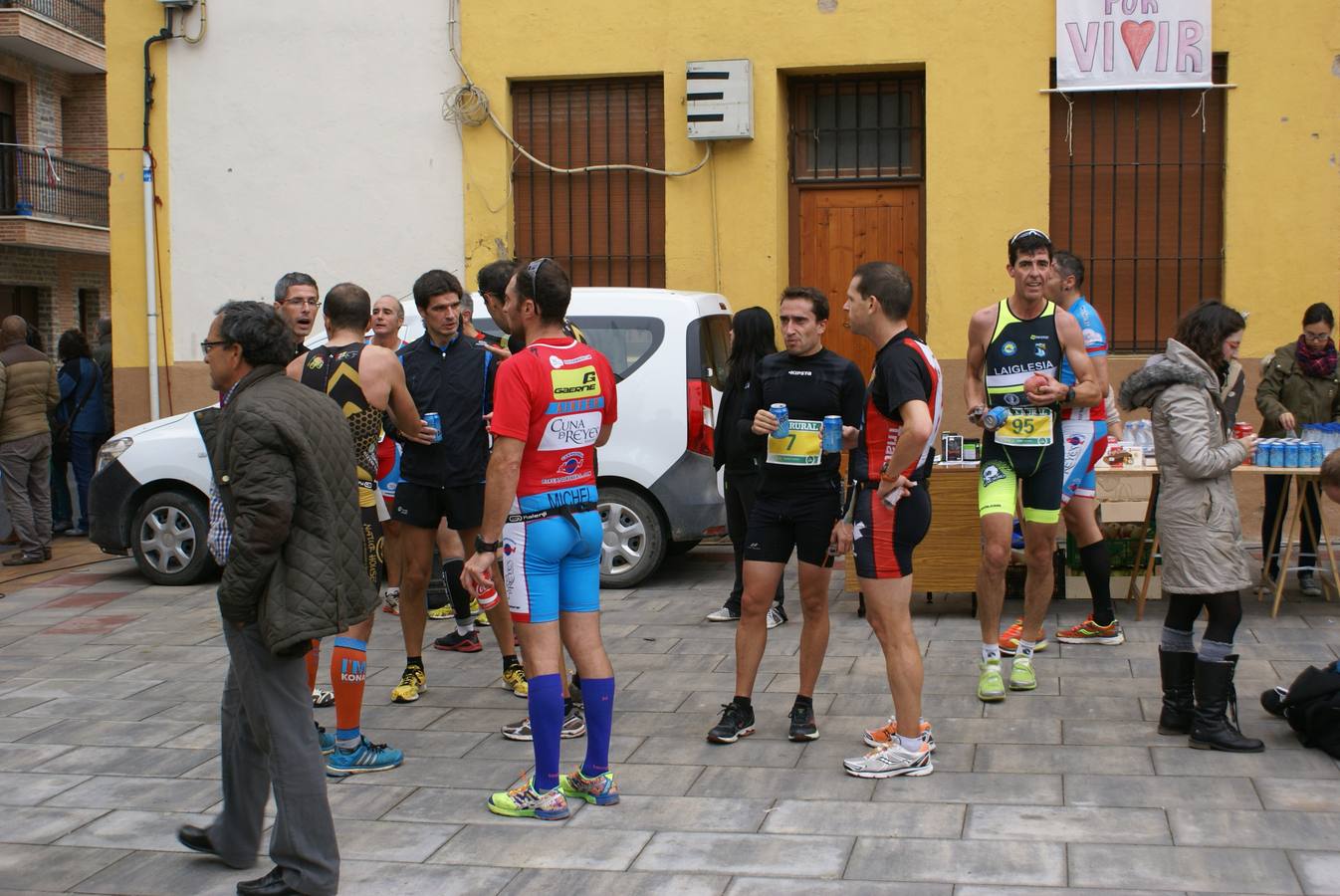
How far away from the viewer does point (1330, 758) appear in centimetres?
587

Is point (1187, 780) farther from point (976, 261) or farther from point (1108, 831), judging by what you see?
point (976, 261)

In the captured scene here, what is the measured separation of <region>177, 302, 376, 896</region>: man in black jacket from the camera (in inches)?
180

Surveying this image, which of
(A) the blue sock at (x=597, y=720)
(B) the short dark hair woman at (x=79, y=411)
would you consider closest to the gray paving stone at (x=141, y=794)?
(A) the blue sock at (x=597, y=720)

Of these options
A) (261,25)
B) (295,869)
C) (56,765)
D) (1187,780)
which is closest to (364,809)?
(295,869)

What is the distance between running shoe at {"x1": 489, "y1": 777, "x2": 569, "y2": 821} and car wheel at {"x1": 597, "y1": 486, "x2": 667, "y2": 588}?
459 centimetres

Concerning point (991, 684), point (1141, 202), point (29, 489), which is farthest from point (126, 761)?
point (1141, 202)

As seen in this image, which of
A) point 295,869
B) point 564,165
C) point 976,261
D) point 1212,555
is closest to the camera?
point 295,869

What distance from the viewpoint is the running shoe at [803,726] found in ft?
20.7

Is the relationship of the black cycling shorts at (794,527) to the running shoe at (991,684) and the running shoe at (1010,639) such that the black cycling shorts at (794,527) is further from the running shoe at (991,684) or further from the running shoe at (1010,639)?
the running shoe at (1010,639)

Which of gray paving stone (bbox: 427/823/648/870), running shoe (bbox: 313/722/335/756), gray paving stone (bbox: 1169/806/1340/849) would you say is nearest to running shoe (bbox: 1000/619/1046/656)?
gray paving stone (bbox: 1169/806/1340/849)

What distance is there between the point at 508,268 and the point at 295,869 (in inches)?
119

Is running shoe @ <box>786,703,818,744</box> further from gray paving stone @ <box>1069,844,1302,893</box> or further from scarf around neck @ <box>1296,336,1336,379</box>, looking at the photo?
scarf around neck @ <box>1296,336,1336,379</box>

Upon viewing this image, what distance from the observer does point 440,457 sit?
695 cm

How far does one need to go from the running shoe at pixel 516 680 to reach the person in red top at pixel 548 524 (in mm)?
1647
